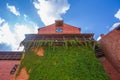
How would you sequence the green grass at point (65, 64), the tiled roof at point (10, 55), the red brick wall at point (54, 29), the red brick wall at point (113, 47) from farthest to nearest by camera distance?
the red brick wall at point (54, 29) < the tiled roof at point (10, 55) < the red brick wall at point (113, 47) < the green grass at point (65, 64)

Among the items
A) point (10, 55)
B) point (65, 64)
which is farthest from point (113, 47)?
point (10, 55)

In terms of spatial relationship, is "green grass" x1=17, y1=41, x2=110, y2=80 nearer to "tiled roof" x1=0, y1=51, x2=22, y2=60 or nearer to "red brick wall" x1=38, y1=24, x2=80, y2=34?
"tiled roof" x1=0, y1=51, x2=22, y2=60

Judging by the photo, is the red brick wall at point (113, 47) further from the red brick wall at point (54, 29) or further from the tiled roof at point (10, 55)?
the tiled roof at point (10, 55)

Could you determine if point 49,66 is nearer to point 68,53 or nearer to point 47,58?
point 47,58

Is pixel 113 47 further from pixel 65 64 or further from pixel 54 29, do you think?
pixel 54 29

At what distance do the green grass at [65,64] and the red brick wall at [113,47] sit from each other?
67.8 inches

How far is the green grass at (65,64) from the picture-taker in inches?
443

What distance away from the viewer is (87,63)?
12117mm

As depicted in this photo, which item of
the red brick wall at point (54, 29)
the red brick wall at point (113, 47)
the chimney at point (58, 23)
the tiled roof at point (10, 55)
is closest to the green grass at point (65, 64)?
the red brick wall at point (113, 47)

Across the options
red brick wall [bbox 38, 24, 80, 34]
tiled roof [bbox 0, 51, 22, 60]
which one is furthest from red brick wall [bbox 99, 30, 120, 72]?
tiled roof [bbox 0, 51, 22, 60]

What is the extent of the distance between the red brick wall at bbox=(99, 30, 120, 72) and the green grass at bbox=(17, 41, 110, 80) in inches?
67.8

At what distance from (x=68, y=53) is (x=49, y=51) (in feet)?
6.08

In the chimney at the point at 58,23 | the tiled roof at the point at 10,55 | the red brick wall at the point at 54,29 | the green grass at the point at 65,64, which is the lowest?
the green grass at the point at 65,64

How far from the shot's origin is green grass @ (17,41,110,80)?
1126 centimetres
